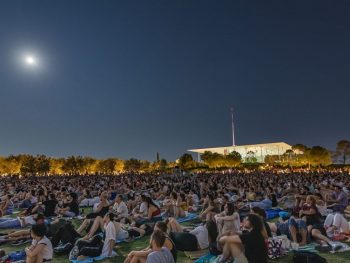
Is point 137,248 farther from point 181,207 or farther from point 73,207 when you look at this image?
point 73,207

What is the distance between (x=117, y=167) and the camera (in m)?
125

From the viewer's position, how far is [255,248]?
510 centimetres

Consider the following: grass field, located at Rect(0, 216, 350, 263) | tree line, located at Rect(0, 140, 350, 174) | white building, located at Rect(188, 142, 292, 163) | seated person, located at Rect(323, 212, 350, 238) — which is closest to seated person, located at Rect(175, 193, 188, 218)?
grass field, located at Rect(0, 216, 350, 263)

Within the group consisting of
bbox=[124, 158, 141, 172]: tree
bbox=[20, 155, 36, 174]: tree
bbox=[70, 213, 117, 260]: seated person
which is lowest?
bbox=[70, 213, 117, 260]: seated person

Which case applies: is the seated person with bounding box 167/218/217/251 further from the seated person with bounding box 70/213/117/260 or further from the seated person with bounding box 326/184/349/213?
the seated person with bounding box 326/184/349/213

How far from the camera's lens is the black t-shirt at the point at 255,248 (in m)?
5.08

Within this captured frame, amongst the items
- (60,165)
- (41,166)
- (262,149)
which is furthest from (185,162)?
(262,149)

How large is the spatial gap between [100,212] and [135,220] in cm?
115

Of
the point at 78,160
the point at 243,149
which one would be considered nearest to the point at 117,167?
the point at 78,160

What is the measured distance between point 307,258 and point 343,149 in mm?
92010

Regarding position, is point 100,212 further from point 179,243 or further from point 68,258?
point 179,243

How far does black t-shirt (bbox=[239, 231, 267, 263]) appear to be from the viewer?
508 centimetres

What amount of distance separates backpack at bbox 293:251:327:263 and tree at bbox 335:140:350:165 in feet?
298

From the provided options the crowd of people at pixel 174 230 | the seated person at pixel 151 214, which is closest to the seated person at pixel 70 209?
the crowd of people at pixel 174 230
